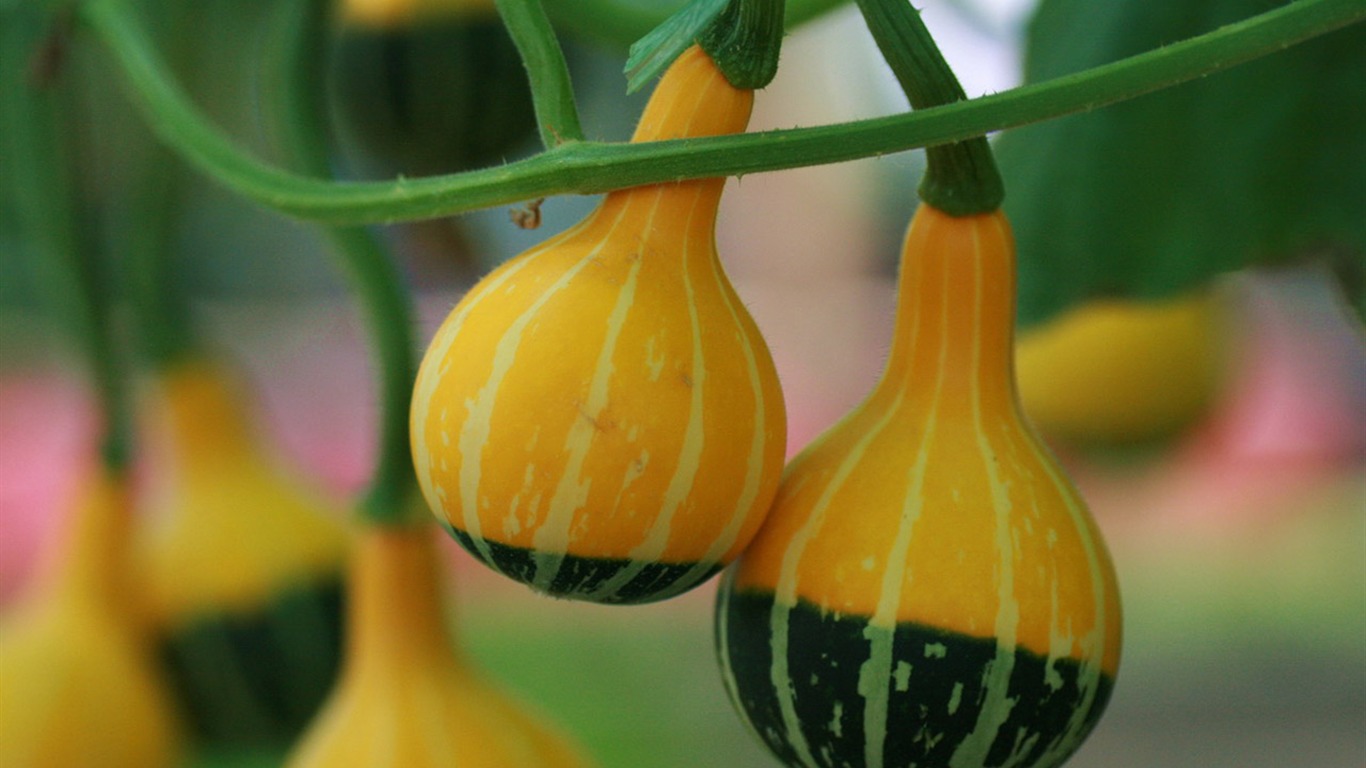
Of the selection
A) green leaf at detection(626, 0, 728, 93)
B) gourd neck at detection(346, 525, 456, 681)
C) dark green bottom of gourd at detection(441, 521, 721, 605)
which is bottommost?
gourd neck at detection(346, 525, 456, 681)

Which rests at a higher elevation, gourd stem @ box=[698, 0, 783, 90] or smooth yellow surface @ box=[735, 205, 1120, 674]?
gourd stem @ box=[698, 0, 783, 90]

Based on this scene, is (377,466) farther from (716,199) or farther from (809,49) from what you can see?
(809,49)

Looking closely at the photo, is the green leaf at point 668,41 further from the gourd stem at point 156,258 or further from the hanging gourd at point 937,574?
the gourd stem at point 156,258

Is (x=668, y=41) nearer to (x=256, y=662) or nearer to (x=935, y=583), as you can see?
(x=935, y=583)

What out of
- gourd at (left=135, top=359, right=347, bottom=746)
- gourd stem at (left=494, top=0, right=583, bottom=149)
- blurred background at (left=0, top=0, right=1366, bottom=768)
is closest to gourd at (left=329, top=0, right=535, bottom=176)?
blurred background at (left=0, top=0, right=1366, bottom=768)

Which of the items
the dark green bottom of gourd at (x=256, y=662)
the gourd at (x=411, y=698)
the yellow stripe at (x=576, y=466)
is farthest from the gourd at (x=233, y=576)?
the yellow stripe at (x=576, y=466)

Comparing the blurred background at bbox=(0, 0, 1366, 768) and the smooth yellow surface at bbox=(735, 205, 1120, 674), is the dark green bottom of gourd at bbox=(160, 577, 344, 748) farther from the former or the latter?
the smooth yellow surface at bbox=(735, 205, 1120, 674)
